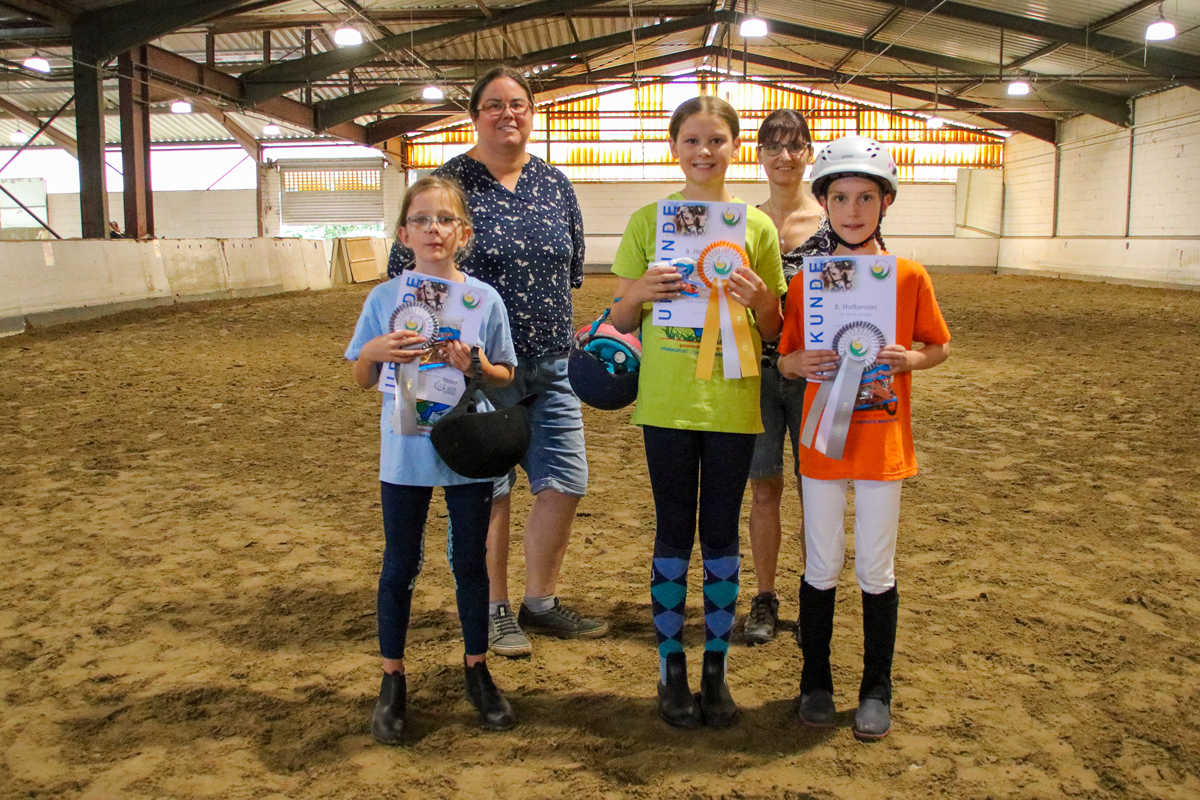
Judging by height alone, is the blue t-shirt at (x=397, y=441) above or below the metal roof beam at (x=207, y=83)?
below

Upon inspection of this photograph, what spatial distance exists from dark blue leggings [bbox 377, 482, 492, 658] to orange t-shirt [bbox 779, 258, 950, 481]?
2.77 feet

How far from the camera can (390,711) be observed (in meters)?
2.40

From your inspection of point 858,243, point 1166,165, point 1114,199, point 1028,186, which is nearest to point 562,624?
point 858,243

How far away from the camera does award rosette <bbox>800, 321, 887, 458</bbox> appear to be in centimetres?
231

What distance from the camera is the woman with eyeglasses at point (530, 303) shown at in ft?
8.94

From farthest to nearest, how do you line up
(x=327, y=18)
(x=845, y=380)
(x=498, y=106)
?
(x=327, y=18), (x=498, y=106), (x=845, y=380)

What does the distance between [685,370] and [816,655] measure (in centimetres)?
80

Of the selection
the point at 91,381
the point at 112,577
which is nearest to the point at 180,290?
the point at 91,381

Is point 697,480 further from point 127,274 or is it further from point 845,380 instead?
point 127,274

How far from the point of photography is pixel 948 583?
3477mm

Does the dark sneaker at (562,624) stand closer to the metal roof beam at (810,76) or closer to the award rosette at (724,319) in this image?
the award rosette at (724,319)

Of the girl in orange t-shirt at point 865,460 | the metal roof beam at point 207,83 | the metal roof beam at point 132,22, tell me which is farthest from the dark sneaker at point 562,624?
the metal roof beam at point 207,83

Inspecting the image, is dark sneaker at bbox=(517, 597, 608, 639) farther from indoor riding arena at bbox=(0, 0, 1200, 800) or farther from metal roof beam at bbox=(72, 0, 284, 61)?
metal roof beam at bbox=(72, 0, 284, 61)

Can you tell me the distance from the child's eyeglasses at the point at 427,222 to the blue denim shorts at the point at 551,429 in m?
0.57
